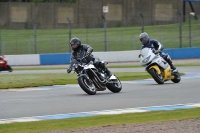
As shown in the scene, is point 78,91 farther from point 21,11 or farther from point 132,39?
point 21,11

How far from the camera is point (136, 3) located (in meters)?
52.1

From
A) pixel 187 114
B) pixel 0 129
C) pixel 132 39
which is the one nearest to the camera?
pixel 0 129

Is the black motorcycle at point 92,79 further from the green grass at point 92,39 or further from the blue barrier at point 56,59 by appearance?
the green grass at point 92,39

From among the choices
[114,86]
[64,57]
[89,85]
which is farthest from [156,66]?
[64,57]

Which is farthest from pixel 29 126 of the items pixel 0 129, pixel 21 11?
pixel 21 11

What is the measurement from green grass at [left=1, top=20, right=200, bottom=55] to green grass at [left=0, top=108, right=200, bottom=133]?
2659 centimetres

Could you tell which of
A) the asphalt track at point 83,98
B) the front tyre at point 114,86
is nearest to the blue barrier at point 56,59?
the asphalt track at point 83,98

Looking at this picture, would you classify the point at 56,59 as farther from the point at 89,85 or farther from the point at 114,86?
the point at 89,85

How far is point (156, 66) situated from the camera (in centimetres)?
1956

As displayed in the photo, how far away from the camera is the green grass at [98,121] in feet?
33.3

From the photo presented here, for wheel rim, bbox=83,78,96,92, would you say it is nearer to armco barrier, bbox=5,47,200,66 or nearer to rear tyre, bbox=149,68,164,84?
rear tyre, bbox=149,68,164,84

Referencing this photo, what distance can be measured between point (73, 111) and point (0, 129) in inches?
116

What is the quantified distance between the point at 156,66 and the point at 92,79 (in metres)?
3.47

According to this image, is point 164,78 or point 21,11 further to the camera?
point 21,11
